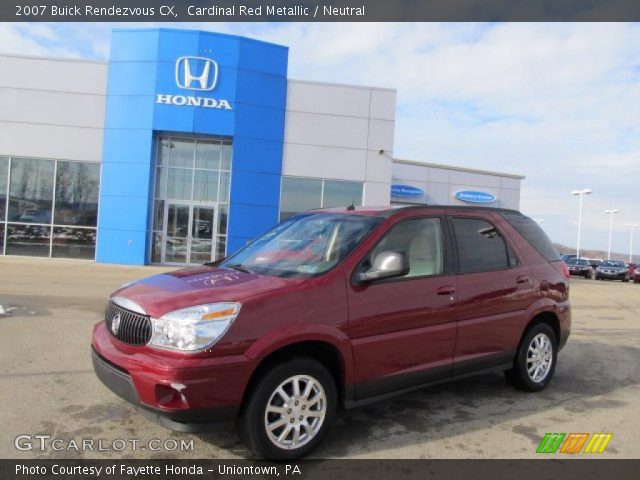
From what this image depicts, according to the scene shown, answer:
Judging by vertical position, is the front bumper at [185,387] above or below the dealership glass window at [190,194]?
below

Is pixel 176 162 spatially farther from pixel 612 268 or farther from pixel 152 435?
pixel 612 268

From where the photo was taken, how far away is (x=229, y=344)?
11.1 feet

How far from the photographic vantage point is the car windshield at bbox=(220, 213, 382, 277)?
162 inches

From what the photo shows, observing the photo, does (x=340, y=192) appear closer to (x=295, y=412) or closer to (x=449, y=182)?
(x=449, y=182)

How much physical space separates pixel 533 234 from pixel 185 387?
4169mm

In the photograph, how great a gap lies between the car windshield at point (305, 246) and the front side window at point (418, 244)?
0.20 metres

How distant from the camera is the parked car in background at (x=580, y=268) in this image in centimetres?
3331

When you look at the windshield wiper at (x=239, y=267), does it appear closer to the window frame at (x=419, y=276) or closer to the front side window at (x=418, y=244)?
the window frame at (x=419, y=276)

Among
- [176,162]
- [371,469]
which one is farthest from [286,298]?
[176,162]

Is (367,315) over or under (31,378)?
over

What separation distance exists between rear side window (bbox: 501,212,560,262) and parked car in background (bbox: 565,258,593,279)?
3007 centimetres

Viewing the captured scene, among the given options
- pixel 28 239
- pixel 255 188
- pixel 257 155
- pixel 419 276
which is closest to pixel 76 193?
pixel 28 239

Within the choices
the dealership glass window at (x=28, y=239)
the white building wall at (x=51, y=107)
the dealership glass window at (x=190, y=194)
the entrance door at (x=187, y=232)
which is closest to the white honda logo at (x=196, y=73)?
the dealership glass window at (x=190, y=194)

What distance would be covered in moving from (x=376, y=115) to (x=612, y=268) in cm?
2267
